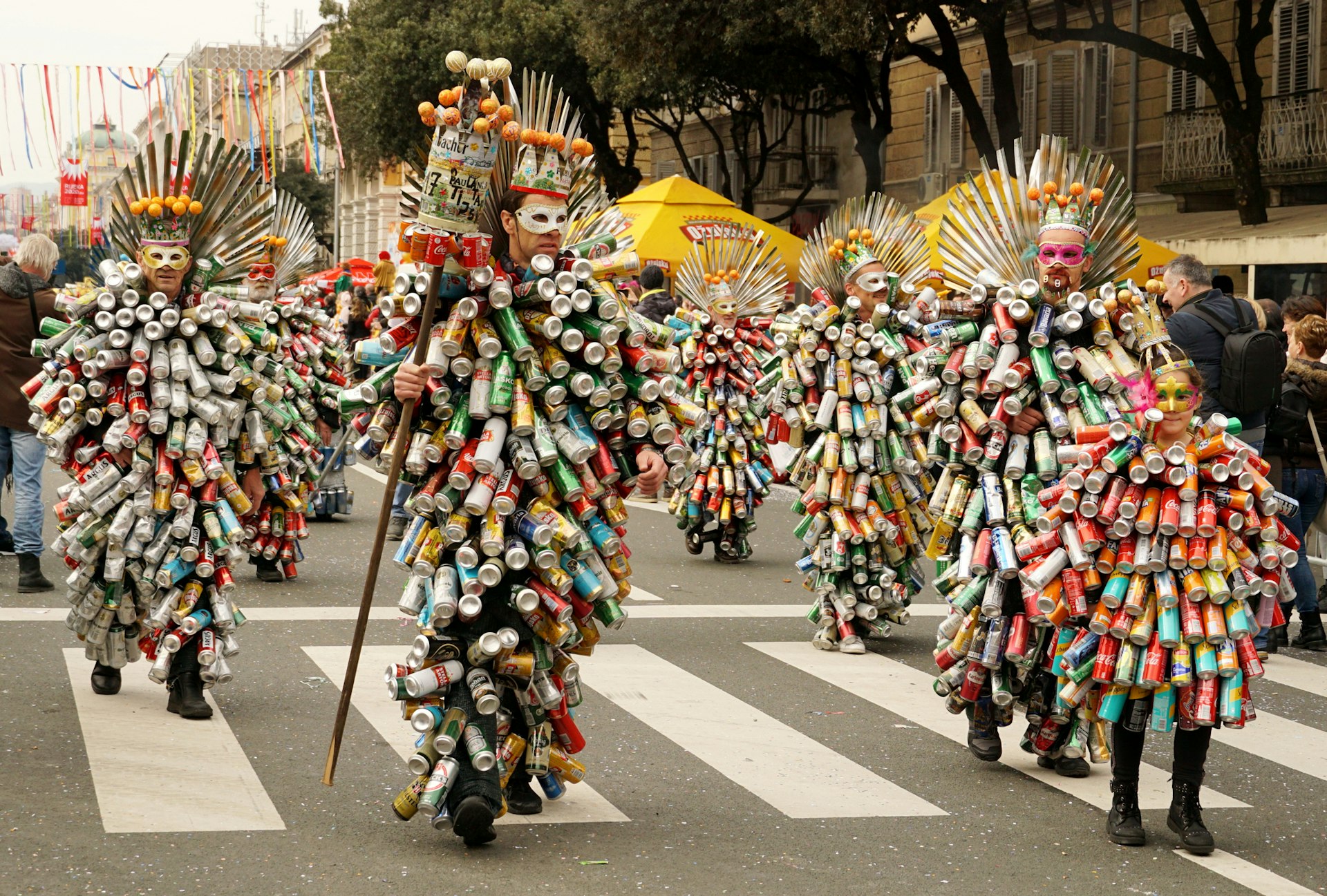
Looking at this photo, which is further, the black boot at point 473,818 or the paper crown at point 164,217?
the paper crown at point 164,217

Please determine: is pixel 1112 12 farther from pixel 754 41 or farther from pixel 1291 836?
pixel 1291 836

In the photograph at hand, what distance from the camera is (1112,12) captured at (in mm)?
24078

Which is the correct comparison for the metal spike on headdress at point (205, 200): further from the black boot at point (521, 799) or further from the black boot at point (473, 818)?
the black boot at point (473, 818)

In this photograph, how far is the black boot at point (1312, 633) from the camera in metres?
9.79

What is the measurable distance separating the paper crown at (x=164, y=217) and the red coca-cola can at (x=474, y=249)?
2.22m

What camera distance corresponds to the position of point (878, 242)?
30.9ft

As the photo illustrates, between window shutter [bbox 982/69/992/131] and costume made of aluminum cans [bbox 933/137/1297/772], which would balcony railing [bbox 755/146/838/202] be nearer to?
window shutter [bbox 982/69/992/131]

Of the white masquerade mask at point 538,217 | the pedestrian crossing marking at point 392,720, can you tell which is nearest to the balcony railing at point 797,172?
the pedestrian crossing marking at point 392,720

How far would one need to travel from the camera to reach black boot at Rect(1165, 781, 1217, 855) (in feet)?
18.6

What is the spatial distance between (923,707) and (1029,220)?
2378mm

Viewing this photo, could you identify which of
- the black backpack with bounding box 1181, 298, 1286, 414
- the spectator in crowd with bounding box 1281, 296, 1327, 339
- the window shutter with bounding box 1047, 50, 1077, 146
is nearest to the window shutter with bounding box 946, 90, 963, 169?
the window shutter with bounding box 1047, 50, 1077, 146

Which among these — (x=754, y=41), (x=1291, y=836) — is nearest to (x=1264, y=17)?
(x=754, y=41)

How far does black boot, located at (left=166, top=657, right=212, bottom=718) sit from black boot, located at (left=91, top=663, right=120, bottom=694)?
482 mm

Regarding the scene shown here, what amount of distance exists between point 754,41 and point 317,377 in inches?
556
